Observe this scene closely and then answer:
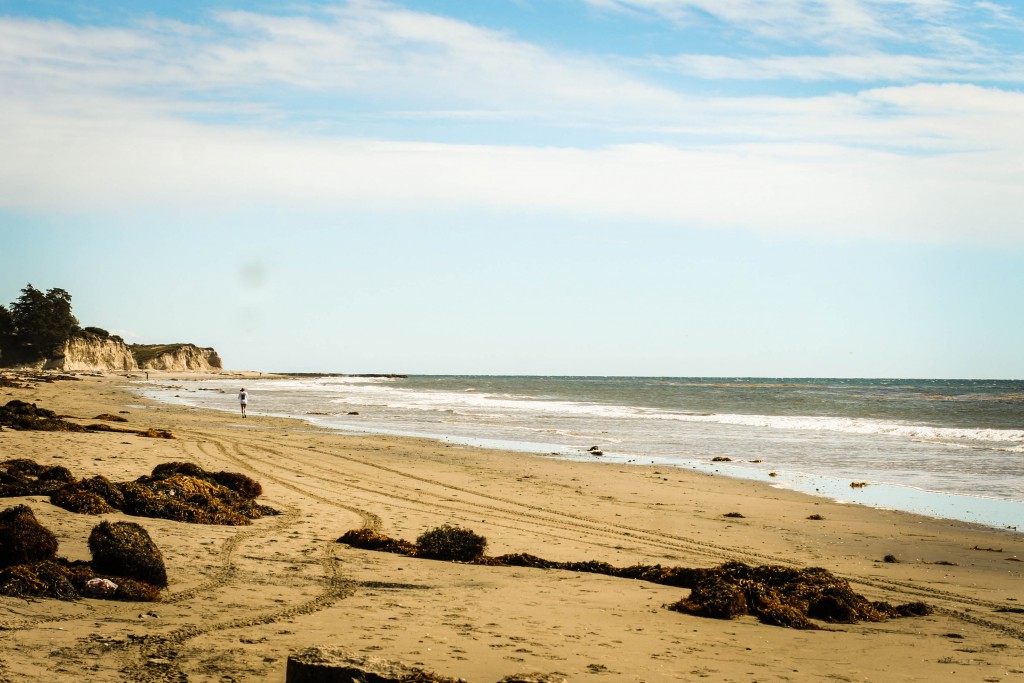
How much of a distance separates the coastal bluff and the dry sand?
97166 mm

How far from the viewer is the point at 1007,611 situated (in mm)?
8344

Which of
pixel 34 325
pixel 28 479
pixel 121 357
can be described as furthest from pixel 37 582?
pixel 121 357

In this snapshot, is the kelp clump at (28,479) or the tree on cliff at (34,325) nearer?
the kelp clump at (28,479)

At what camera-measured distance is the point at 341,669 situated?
4852 millimetres

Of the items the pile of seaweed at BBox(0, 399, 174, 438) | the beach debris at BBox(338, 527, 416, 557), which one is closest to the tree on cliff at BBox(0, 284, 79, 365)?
the pile of seaweed at BBox(0, 399, 174, 438)

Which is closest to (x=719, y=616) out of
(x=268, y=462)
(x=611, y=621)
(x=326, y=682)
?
(x=611, y=621)

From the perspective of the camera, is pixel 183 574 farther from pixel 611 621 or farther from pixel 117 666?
pixel 611 621

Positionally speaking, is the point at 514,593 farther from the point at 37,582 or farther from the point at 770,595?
the point at 37,582

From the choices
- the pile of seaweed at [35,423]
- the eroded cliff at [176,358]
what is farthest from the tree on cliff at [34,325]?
the pile of seaweed at [35,423]

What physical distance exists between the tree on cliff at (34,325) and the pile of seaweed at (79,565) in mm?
100286

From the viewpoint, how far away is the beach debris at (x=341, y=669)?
484cm

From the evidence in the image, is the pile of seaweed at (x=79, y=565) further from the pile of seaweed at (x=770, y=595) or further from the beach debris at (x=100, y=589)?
the pile of seaweed at (x=770, y=595)

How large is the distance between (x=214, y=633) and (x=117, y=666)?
37.6 inches

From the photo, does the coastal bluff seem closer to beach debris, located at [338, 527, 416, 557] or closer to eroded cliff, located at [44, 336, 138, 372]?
eroded cliff, located at [44, 336, 138, 372]
